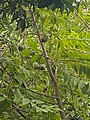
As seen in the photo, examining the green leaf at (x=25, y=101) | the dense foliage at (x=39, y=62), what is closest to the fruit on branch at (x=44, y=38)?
the dense foliage at (x=39, y=62)

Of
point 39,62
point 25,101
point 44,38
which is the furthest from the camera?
point 39,62

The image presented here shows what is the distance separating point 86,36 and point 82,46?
0.08m

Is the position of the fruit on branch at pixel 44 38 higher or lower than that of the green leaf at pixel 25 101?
higher

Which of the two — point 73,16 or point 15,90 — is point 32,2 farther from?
point 73,16

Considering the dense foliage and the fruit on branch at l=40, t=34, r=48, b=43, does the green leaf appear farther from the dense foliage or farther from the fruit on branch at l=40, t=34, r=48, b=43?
the fruit on branch at l=40, t=34, r=48, b=43

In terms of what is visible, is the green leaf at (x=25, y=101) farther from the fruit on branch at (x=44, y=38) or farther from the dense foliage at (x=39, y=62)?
the fruit on branch at (x=44, y=38)

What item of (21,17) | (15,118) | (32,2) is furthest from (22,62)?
(32,2)

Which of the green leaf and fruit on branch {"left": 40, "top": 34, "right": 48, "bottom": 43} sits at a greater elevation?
fruit on branch {"left": 40, "top": 34, "right": 48, "bottom": 43}

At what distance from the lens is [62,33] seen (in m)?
2.41

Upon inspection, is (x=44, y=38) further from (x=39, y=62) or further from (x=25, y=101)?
(x=25, y=101)

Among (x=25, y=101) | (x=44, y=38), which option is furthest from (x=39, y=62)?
(x=25, y=101)

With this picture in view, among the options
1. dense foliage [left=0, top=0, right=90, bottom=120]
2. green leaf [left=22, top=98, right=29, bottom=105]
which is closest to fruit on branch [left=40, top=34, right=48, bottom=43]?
dense foliage [left=0, top=0, right=90, bottom=120]

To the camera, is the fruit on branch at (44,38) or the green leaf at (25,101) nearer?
the green leaf at (25,101)

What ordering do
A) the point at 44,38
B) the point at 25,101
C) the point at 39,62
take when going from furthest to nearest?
the point at 39,62
the point at 44,38
the point at 25,101
